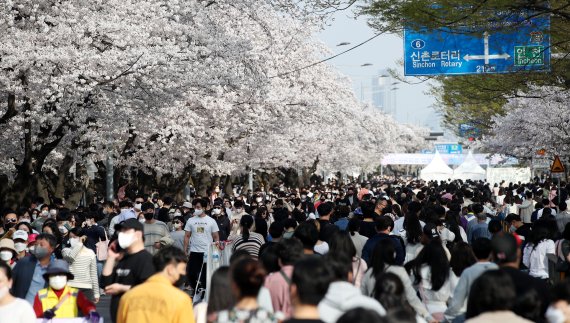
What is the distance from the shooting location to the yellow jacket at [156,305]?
24.5ft

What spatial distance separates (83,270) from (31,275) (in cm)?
304

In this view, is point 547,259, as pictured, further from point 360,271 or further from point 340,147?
point 340,147

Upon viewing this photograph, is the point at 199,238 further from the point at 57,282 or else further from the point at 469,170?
the point at 469,170

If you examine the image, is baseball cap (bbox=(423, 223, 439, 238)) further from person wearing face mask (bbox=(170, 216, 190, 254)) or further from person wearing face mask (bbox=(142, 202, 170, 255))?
person wearing face mask (bbox=(170, 216, 190, 254))

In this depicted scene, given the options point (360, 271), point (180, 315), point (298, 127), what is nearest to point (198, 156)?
Result: point (298, 127)

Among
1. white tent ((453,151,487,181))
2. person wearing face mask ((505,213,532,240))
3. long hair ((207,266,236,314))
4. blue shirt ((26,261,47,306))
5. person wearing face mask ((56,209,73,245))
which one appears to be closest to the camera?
long hair ((207,266,236,314))

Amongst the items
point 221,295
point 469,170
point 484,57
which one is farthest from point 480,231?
point 469,170

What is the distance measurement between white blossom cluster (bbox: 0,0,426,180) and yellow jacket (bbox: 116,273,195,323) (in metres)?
15.8

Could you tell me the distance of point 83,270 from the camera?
13.8 meters

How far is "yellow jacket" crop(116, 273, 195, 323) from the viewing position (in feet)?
24.5

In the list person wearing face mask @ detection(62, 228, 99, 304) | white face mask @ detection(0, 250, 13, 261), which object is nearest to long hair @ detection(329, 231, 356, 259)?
white face mask @ detection(0, 250, 13, 261)

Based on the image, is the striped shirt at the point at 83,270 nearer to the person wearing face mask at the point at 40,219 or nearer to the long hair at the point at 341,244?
the long hair at the point at 341,244

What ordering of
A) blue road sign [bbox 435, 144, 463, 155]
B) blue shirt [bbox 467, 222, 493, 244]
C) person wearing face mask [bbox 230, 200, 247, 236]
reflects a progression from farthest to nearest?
1. blue road sign [bbox 435, 144, 463, 155]
2. person wearing face mask [bbox 230, 200, 247, 236]
3. blue shirt [bbox 467, 222, 493, 244]

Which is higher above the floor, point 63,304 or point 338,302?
point 338,302
